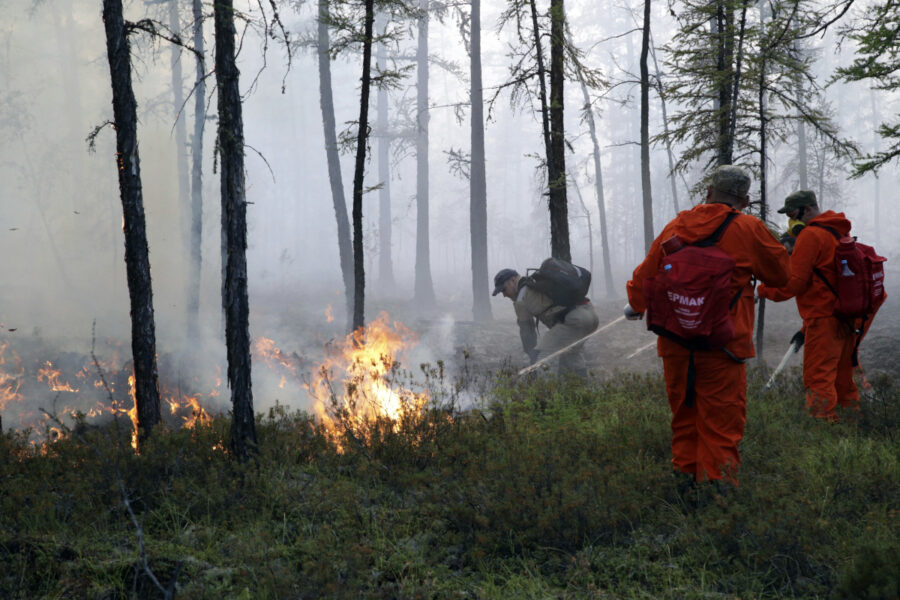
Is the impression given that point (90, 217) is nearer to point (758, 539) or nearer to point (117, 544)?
point (117, 544)

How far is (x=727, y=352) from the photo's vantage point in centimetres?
377

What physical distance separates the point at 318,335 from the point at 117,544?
44.5 ft

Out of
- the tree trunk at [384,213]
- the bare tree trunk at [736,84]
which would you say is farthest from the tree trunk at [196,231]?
the bare tree trunk at [736,84]

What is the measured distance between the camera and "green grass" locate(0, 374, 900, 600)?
3.02m

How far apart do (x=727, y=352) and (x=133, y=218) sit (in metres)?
5.93

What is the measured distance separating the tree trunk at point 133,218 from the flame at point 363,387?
1897 millimetres

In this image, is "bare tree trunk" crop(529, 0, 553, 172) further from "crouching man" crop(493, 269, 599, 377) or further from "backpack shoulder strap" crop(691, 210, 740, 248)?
"backpack shoulder strap" crop(691, 210, 740, 248)

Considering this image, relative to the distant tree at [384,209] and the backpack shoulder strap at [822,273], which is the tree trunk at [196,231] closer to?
the distant tree at [384,209]

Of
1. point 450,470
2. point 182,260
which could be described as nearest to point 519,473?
point 450,470

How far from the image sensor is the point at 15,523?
3736 millimetres

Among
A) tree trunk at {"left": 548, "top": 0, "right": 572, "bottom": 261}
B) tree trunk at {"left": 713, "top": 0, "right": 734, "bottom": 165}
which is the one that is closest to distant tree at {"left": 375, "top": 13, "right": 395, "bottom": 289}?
tree trunk at {"left": 548, "top": 0, "right": 572, "bottom": 261}

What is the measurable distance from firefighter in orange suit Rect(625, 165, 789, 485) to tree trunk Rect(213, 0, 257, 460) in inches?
145

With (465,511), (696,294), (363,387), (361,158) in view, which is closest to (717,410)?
(696,294)

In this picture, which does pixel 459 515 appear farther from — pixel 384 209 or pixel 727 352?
pixel 384 209
